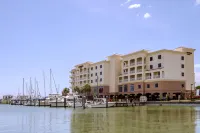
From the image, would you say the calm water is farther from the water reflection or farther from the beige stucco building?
the beige stucco building

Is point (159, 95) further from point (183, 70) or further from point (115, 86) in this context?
point (115, 86)

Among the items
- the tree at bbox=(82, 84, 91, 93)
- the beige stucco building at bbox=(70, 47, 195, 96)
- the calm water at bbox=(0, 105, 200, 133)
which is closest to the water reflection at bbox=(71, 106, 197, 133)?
the calm water at bbox=(0, 105, 200, 133)

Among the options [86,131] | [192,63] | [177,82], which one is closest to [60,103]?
[177,82]

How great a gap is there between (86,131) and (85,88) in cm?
8509

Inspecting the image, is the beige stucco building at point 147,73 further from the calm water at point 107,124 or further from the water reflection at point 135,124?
the water reflection at point 135,124

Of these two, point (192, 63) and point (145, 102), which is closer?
point (145, 102)

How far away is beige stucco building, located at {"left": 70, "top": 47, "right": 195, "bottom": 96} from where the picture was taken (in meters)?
82.2

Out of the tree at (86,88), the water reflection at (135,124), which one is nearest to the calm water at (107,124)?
the water reflection at (135,124)

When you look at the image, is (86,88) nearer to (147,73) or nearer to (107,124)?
(147,73)

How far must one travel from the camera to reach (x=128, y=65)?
9644 cm

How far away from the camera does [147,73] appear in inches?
3474

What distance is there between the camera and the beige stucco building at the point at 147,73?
82.2 m

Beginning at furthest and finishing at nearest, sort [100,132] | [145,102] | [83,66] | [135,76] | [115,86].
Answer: [83,66] < [115,86] < [135,76] < [145,102] < [100,132]

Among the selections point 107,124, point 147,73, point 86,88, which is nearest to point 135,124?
point 107,124
